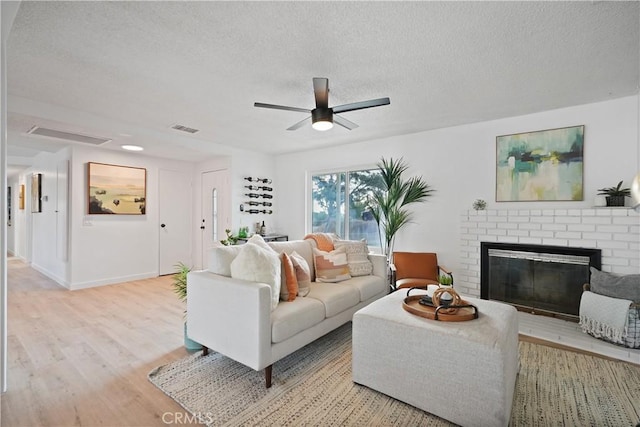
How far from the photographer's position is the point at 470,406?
1622 millimetres

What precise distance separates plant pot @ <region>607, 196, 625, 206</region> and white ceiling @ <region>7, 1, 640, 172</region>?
1.01m

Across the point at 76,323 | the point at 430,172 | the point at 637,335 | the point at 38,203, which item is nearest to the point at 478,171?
the point at 430,172

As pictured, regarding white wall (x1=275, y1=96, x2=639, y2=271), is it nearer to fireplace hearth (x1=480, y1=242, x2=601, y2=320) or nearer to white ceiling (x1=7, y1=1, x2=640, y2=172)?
white ceiling (x1=7, y1=1, x2=640, y2=172)

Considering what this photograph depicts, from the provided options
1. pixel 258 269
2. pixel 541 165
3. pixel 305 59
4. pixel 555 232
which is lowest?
pixel 258 269

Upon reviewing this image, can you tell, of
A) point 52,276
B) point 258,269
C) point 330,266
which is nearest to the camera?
point 258,269

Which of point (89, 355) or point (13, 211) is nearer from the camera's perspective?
point (89, 355)

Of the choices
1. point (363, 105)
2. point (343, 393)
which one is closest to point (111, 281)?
point (343, 393)

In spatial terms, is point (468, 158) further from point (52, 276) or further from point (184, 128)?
point (52, 276)

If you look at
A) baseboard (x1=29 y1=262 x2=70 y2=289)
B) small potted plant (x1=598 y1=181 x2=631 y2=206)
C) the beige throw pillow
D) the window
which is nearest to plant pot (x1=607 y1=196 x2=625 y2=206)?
small potted plant (x1=598 y1=181 x2=631 y2=206)

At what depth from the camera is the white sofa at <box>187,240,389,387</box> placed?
2.01 m

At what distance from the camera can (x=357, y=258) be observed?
3418 millimetres

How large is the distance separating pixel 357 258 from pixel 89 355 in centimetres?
262

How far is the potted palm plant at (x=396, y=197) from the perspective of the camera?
4230 mm

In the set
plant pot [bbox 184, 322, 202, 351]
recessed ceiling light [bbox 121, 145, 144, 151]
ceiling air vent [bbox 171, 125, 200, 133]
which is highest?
ceiling air vent [bbox 171, 125, 200, 133]
